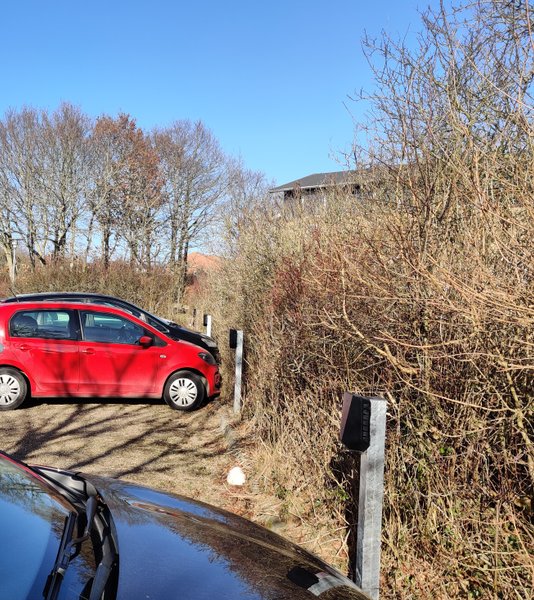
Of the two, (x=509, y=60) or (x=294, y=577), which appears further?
(x=509, y=60)

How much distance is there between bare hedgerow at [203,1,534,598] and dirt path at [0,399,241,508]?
3.05 feet

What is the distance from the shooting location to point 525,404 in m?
3.10

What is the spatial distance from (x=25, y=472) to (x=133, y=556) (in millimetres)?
869

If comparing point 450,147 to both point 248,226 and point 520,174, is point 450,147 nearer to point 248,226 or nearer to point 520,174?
point 520,174

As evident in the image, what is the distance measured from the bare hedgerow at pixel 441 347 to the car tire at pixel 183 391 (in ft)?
10.7

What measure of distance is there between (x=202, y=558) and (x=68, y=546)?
0.51 meters

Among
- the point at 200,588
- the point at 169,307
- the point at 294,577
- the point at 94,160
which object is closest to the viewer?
the point at 200,588

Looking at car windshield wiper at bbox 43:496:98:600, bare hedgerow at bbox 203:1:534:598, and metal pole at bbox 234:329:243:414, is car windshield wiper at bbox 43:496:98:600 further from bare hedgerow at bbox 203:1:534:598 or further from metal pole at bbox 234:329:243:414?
metal pole at bbox 234:329:243:414

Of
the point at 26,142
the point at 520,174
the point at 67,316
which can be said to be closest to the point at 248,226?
the point at 67,316

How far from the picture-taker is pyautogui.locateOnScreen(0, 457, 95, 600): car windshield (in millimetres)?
1702

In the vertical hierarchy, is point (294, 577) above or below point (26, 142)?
below

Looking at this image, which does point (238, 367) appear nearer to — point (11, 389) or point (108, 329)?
point (108, 329)

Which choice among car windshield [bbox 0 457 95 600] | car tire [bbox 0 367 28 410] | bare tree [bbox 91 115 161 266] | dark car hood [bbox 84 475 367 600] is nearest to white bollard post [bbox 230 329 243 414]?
car tire [bbox 0 367 28 410]

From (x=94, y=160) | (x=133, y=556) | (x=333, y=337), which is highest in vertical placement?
(x=94, y=160)
